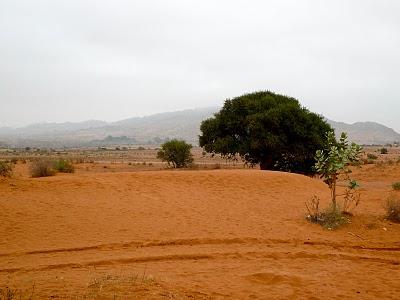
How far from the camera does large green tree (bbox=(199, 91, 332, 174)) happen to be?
93.7 feet

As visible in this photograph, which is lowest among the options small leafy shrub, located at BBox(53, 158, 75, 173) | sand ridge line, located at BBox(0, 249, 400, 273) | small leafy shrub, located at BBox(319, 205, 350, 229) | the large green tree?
sand ridge line, located at BBox(0, 249, 400, 273)

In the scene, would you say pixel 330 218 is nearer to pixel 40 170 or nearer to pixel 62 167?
pixel 40 170

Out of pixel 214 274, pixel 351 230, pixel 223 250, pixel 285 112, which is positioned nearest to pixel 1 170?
pixel 223 250

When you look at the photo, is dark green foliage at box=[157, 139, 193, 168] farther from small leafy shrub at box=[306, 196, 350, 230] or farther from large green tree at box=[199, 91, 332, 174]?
small leafy shrub at box=[306, 196, 350, 230]

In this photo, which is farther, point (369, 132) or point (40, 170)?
point (369, 132)

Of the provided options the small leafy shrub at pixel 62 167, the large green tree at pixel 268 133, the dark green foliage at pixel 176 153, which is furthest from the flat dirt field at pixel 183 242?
the dark green foliage at pixel 176 153

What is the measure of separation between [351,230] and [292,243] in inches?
105

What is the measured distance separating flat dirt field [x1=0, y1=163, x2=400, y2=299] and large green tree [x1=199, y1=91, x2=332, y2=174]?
9328 millimetres

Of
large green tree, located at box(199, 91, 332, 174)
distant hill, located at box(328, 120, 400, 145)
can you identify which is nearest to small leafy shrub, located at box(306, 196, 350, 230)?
large green tree, located at box(199, 91, 332, 174)

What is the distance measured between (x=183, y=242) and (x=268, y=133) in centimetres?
1775

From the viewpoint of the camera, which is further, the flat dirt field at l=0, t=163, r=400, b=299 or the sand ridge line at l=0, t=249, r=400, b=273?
the sand ridge line at l=0, t=249, r=400, b=273

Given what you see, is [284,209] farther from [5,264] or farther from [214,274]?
[5,264]

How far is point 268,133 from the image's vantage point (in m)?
28.0

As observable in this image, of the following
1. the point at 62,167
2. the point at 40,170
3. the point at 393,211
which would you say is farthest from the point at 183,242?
the point at 62,167
